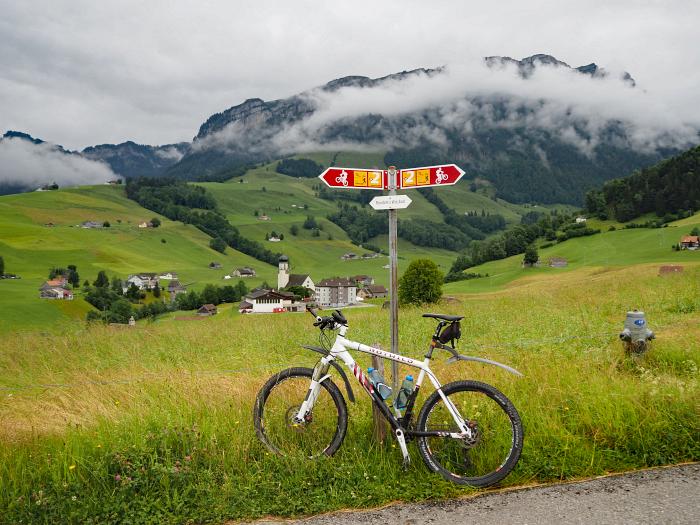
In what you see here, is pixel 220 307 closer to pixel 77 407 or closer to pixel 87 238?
pixel 87 238

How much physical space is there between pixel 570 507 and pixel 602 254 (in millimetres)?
105915

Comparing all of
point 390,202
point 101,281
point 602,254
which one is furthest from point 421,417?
point 101,281

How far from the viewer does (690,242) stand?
282 ft

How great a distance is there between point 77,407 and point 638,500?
23.5 ft

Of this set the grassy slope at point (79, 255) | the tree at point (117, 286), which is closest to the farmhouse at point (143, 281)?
the tree at point (117, 286)

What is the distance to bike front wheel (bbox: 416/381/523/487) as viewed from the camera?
5.35 metres

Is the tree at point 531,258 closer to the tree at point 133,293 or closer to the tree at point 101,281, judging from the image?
the tree at point 133,293

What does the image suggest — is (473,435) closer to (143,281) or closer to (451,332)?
(451,332)

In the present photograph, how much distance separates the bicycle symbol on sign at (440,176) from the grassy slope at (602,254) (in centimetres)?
7777

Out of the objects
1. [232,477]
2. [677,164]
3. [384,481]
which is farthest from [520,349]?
[677,164]

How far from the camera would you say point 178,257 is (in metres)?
185

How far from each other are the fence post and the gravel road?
103 centimetres

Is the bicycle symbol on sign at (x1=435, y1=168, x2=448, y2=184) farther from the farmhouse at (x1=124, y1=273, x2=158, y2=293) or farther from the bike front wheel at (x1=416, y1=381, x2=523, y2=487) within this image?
the farmhouse at (x1=124, y1=273, x2=158, y2=293)

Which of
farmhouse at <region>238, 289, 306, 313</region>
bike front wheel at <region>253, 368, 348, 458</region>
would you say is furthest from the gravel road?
farmhouse at <region>238, 289, 306, 313</region>
